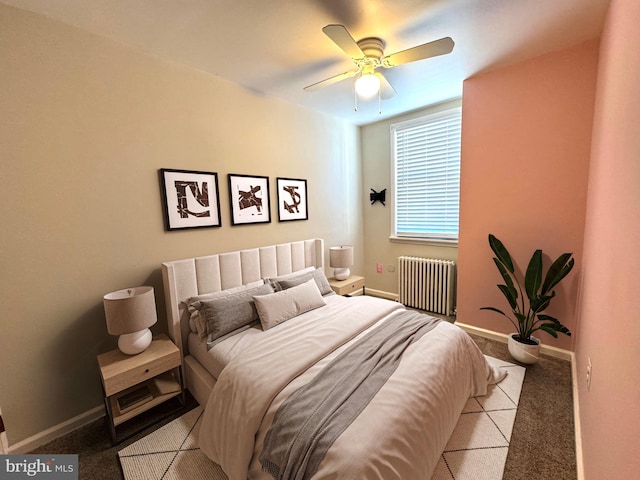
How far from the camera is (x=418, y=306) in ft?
12.0

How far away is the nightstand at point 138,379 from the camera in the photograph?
1695mm

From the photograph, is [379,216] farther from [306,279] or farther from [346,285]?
[306,279]

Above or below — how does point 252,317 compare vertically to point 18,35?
below

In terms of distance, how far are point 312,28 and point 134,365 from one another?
2589 mm

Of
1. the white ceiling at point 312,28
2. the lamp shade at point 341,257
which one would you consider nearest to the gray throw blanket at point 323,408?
the lamp shade at point 341,257

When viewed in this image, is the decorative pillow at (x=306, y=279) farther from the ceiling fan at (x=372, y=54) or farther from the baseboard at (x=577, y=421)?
the baseboard at (x=577, y=421)

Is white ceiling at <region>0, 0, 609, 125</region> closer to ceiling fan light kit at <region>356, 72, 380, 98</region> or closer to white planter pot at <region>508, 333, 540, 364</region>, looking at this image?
ceiling fan light kit at <region>356, 72, 380, 98</region>

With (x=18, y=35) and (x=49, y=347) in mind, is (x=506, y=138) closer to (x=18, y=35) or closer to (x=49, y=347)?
(x=18, y=35)

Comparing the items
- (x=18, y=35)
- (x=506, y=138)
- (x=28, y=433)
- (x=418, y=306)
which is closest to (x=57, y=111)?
(x=18, y=35)

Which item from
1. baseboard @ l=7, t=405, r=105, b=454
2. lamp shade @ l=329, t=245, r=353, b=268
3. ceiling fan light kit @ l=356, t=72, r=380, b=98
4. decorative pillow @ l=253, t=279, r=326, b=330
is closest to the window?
lamp shade @ l=329, t=245, r=353, b=268

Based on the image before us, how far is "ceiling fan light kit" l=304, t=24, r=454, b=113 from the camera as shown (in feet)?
5.19

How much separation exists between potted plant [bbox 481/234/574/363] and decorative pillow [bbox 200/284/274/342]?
235cm

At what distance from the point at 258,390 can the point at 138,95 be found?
2.29 meters

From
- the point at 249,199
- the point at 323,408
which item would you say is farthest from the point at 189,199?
the point at 323,408
